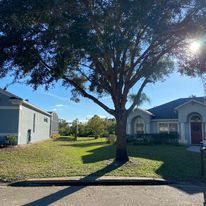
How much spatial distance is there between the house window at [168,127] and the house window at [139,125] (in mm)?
2122

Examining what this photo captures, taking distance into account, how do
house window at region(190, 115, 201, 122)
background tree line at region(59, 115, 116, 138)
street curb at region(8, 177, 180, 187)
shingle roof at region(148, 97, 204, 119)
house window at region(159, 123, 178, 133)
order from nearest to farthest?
street curb at region(8, 177, 180, 187), house window at region(190, 115, 201, 122), house window at region(159, 123, 178, 133), shingle roof at region(148, 97, 204, 119), background tree line at region(59, 115, 116, 138)

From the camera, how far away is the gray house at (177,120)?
1097 inches

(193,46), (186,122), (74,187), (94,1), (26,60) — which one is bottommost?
(74,187)

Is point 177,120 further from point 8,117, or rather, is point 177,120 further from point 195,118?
point 8,117

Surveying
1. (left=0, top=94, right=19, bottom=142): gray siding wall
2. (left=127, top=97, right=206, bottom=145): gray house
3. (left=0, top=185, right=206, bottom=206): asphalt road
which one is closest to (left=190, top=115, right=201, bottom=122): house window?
(left=127, top=97, right=206, bottom=145): gray house

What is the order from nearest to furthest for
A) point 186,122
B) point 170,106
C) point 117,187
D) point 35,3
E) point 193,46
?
1. point 117,187
2. point 35,3
3. point 193,46
4. point 186,122
5. point 170,106

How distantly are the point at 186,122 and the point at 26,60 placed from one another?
2023 centimetres

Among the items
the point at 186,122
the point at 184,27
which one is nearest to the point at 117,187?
the point at 184,27

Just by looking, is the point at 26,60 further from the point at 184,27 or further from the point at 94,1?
the point at 184,27

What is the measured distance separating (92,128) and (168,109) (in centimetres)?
1426

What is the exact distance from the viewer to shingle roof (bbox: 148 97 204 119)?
3050 cm

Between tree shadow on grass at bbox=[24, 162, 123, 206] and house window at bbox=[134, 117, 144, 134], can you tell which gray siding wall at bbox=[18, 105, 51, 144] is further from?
tree shadow on grass at bbox=[24, 162, 123, 206]

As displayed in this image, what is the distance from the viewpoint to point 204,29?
1127 cm

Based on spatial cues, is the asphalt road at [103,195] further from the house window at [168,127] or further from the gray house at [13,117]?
the house window at [168,127]
